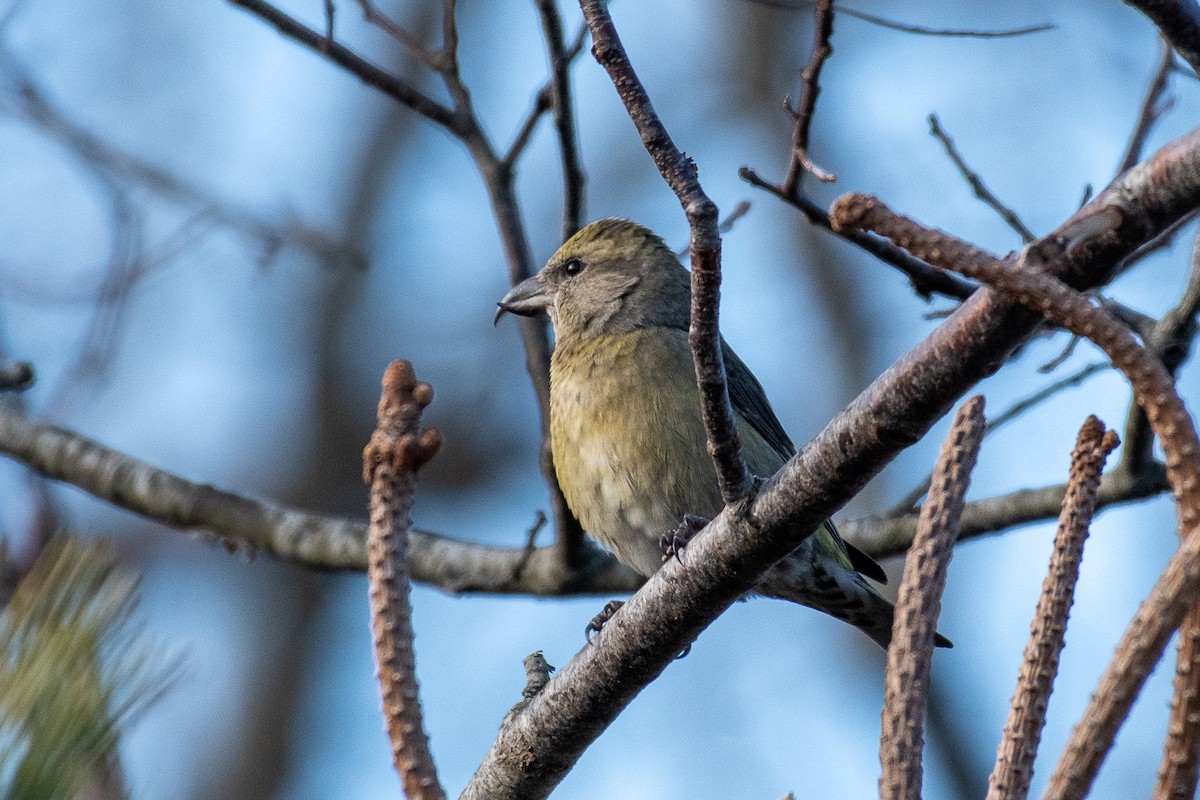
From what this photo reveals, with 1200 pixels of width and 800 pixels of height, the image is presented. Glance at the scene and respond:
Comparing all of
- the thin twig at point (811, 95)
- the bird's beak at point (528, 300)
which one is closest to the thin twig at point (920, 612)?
the thin twig at point (811, 95)

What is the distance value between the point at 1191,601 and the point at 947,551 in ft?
1.72

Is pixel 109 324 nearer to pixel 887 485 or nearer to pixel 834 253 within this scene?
pixel 887 485

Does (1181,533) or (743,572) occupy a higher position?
(743,572)

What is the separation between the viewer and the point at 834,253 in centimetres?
988

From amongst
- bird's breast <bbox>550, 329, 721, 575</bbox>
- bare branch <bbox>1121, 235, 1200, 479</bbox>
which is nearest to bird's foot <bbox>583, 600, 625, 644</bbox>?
bird's breast <bbox>550, 329, 721, 575</bbox>

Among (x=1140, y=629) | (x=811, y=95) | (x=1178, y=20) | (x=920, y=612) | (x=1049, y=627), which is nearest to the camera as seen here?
(x=1140, y=629)

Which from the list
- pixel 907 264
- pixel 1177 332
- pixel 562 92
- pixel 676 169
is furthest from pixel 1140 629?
pixel 562 92

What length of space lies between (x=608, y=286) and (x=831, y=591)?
1402 mm

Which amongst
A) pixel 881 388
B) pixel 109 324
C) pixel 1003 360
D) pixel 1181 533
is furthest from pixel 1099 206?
pixel 109 324

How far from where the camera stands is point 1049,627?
170 centimetres

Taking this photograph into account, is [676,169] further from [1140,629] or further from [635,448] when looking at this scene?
[635,448]

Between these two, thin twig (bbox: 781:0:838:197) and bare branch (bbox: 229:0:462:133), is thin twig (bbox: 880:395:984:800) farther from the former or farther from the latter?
bare branch (bbox: 229:0:462:133)

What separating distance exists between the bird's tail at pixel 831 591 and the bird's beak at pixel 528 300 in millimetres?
1337

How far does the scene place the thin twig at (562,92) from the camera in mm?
4093
